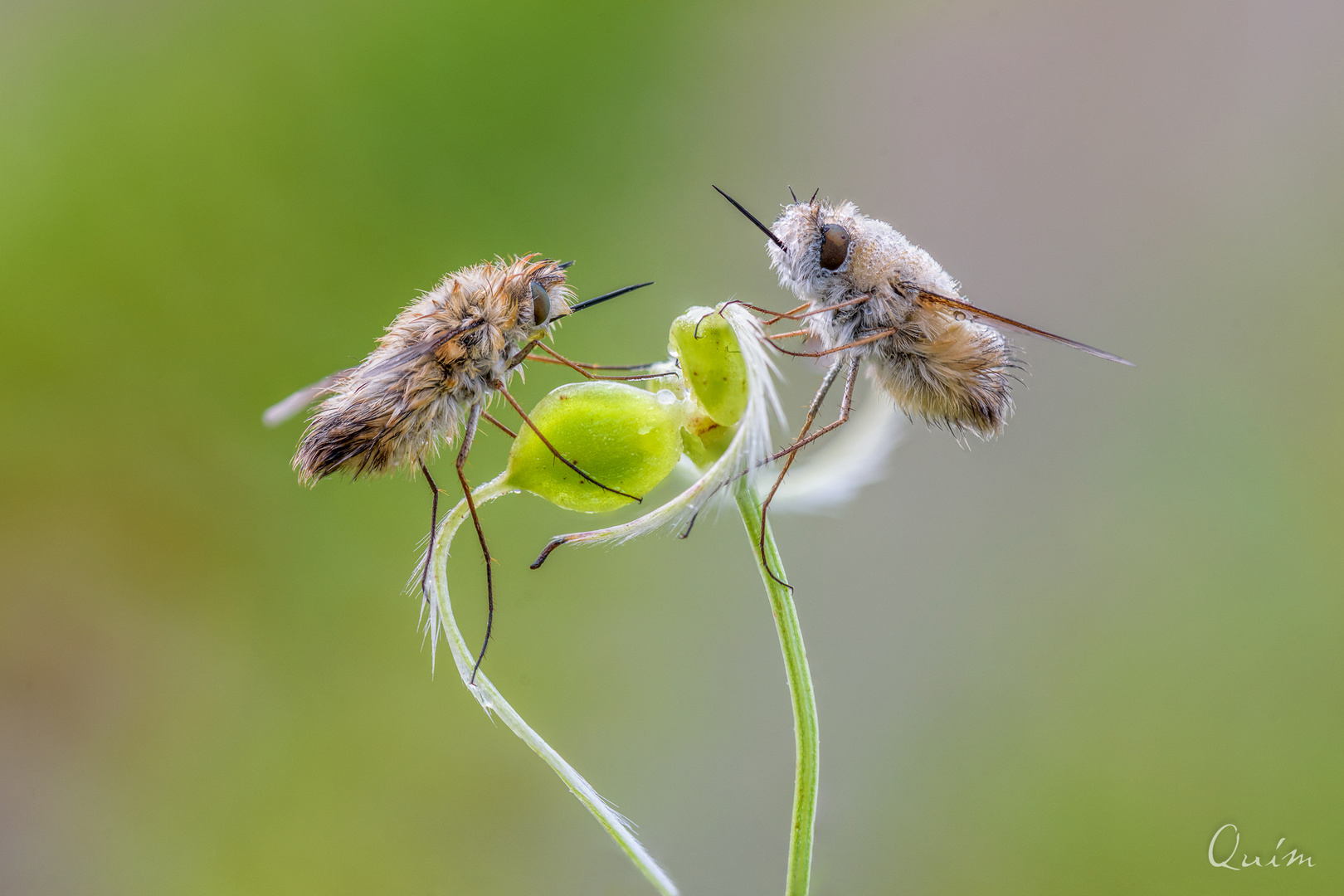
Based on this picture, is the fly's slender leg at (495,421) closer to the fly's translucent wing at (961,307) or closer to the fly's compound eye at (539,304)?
the fly's compound eye at (539,304)

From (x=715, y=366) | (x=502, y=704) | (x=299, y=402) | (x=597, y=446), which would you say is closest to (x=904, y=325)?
(x=715, y=366)

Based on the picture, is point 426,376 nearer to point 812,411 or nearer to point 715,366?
point 715,366

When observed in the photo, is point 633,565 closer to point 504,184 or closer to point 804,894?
point 504,184

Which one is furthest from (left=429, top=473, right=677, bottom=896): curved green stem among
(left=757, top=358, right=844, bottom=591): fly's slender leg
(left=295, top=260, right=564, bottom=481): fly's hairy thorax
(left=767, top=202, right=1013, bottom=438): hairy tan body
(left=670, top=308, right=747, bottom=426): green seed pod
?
(left=767, top=202, right=1013, bottom=438): hairy tan body

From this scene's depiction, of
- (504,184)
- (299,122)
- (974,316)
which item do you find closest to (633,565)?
(504,184)

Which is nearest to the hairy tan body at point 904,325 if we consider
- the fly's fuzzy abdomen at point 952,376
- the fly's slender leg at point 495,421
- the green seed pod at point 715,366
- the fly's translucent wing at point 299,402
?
the fly's fuzzy abdomen at point 952,376

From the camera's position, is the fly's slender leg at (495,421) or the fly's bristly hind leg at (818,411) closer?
the fly's bristly hind leg at (818,411)

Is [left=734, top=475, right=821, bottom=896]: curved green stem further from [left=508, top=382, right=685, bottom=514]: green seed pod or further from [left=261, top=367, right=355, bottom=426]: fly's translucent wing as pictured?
[left=261, top=367, right=355, bottom=426]: fly's translucent wing
